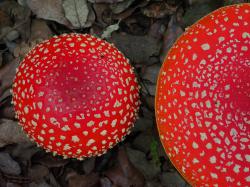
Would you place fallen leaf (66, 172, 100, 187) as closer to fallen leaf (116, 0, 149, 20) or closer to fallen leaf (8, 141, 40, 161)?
fallen leaf (8, 141, 40, 161)

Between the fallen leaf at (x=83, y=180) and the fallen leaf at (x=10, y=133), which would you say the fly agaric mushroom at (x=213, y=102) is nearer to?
the fallen leaf at (x=83, y=180)

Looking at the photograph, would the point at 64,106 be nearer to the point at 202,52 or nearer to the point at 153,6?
the point at 202,52

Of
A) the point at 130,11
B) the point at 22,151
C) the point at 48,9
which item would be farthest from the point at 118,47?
the point at 22,151

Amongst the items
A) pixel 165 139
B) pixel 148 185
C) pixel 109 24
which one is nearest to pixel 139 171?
pixel 148 185

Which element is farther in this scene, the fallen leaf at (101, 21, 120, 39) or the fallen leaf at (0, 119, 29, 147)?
the fallen leaf at (101, 21, 120, 39)

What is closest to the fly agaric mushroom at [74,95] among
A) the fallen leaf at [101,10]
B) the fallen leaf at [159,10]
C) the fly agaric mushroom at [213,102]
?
the fly agaric mushroom at [213,102]

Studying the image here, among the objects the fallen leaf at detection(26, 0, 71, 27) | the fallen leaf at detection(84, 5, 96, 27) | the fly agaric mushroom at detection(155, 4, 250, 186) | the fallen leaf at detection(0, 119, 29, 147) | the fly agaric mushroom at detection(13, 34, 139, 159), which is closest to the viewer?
the fly agaric mushroom at detection(155, 4, 250, 186)

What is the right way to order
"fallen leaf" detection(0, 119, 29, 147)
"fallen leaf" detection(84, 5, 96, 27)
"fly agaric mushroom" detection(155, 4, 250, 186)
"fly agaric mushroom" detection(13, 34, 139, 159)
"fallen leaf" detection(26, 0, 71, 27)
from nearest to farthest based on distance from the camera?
"fly agaric mushroom" detection(155, 4, 250, 186) → "fly agaric mushroom" detection(13, 34, 139, 159) → "fallen leaf" detection(0, 119, 29, 147) → "fallen leaf" detection(26, 0, 71, 27) → "fallen leaf" detection(84, 5, 96, 27)

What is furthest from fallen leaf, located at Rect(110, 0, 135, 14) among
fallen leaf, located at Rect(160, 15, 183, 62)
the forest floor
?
fallen leaf, located at Rect(160, 15, 183, 62)
